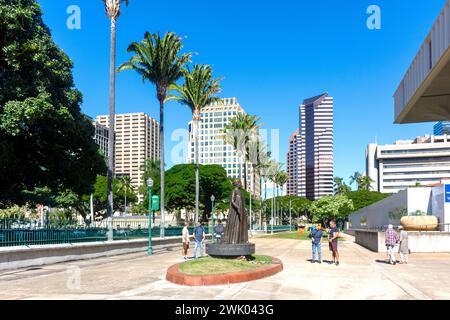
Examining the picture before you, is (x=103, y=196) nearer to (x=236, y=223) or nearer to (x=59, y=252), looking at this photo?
(x=59, y=252)

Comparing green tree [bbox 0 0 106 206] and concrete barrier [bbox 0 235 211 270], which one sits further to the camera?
green tree [bbox 0 0 106 206]

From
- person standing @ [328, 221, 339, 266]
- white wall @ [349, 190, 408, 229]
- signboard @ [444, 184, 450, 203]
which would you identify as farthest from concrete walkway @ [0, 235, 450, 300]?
white wall @ [349, 190, 408, 229]

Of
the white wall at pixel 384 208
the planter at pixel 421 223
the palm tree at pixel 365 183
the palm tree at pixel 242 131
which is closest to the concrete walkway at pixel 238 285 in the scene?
the planter at pixel 421 223

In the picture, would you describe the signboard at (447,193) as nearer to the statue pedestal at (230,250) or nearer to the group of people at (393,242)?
the group of people at (393,242)

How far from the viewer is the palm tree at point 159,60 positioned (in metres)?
34.3

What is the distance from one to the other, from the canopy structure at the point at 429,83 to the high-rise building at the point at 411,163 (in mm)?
153030

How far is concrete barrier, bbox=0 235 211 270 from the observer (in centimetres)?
1597

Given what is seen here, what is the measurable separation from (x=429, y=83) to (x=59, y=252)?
52.2ft

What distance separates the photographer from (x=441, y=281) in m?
13.3

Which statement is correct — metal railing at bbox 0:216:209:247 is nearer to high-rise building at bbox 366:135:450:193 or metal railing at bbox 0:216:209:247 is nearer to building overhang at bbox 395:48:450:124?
building overhang at bbox 395:48:450:124

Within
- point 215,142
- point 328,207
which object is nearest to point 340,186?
point 215,142

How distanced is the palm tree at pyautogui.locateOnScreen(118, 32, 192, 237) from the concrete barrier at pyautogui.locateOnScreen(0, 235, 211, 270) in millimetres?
8597

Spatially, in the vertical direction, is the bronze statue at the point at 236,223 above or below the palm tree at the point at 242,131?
below

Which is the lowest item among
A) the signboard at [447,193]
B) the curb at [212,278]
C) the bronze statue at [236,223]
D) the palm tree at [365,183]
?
the curb at [212,278]
